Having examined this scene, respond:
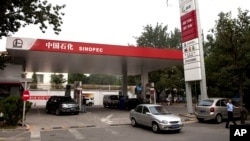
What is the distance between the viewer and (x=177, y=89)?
50.2 meters

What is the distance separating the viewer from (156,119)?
14.9 metres

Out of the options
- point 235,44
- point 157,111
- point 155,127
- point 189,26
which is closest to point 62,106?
point 157,111

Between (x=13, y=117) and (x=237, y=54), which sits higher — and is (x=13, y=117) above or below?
below

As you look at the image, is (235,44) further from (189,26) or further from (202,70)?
(189,26)

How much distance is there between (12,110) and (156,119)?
8401 millimetres

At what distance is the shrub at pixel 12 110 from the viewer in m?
16.7

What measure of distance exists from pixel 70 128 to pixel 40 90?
108 ft

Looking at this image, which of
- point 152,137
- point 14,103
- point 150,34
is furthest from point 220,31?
point 150,34

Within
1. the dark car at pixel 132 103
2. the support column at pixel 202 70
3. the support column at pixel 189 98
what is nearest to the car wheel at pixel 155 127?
the support column at pixel 202 70

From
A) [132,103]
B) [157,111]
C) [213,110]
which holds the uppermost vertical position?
[132,103]

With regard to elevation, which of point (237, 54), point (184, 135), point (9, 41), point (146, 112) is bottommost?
point (184, 135)

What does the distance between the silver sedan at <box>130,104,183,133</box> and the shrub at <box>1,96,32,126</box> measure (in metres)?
6.92

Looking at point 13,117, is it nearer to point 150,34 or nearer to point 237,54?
point 237,54

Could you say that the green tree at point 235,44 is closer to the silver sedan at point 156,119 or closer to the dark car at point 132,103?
the silver sedan at point 156,119
